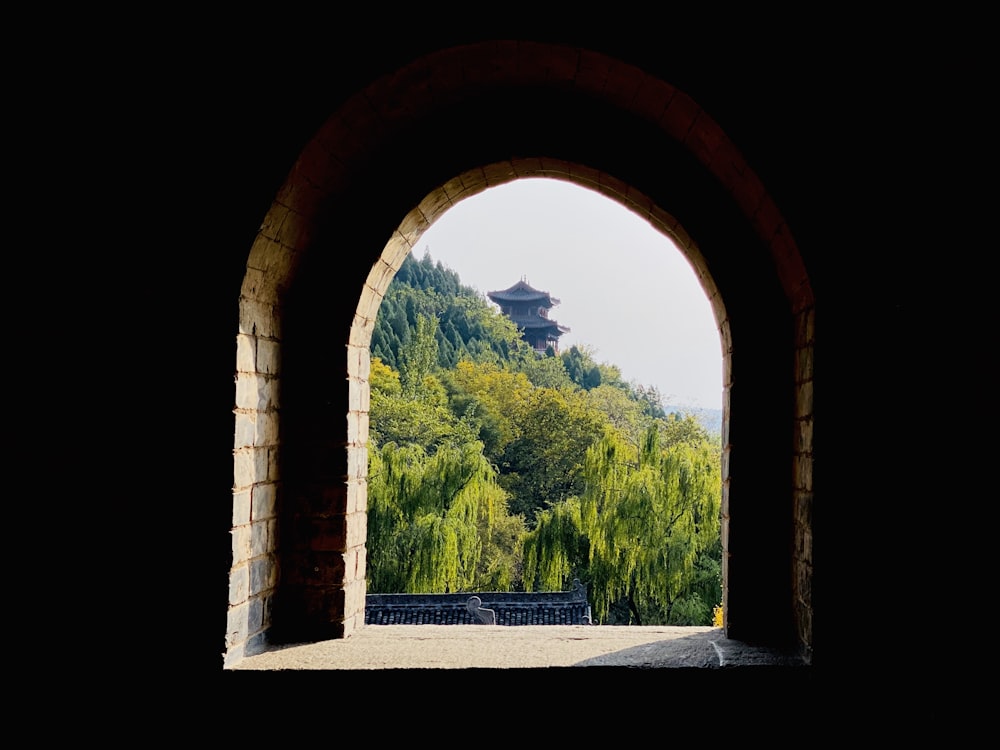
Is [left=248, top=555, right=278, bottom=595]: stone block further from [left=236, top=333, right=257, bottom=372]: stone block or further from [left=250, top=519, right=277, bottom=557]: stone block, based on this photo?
[left=236, top=333, right=257, bottom=372]: stone block

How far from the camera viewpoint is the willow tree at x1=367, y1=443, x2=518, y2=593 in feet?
51.0

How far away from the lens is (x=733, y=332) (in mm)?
2418

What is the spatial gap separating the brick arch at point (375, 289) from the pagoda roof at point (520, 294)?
50.7 m

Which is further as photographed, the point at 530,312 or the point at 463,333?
the point at 530,312

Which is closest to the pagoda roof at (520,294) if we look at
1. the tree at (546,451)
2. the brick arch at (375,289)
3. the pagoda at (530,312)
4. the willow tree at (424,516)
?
the pagoda at (530,312)

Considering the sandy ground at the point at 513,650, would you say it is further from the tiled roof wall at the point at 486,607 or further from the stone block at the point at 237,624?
the tiled roof wall at the point at 486,607

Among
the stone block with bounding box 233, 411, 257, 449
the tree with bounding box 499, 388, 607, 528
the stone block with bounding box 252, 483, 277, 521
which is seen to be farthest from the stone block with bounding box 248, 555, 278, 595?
the tree with bounding box 499, 388, 607, 528

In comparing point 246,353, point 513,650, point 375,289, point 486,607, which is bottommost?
point 486,607

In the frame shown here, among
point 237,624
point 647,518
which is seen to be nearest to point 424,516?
point 647,518

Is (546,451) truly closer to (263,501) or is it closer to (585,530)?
(585,530)

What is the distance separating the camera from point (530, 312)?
174ft

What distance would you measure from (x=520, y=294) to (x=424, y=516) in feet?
127

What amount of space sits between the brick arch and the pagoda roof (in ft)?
166

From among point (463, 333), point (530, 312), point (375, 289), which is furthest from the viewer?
point (530, 312)
